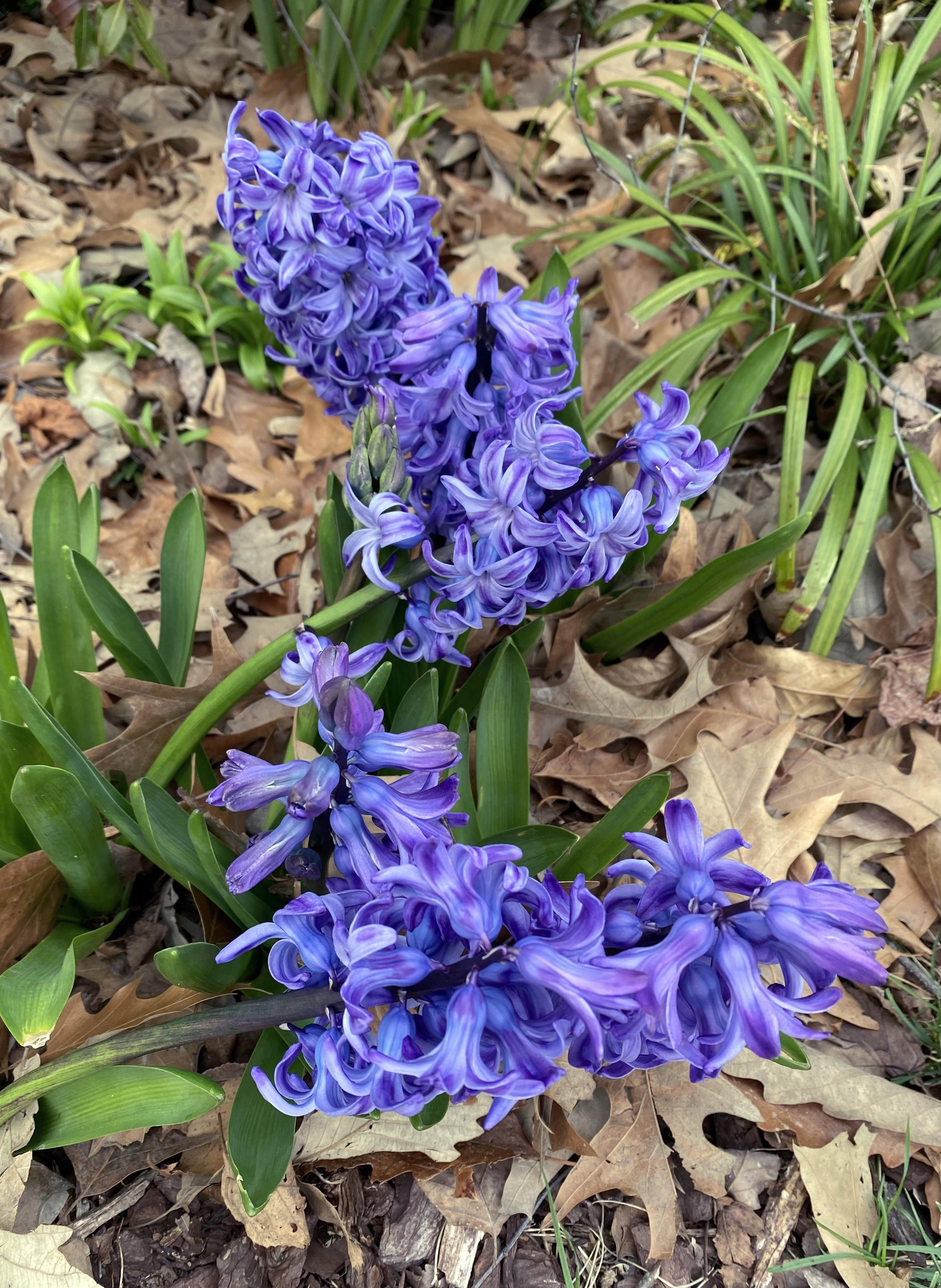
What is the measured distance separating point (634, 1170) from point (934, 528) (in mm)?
1877

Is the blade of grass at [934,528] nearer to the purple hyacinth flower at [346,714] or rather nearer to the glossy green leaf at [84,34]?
the purple hyacinth flower at [346,714]

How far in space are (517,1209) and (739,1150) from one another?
0.55 metres

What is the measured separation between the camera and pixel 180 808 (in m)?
1.65

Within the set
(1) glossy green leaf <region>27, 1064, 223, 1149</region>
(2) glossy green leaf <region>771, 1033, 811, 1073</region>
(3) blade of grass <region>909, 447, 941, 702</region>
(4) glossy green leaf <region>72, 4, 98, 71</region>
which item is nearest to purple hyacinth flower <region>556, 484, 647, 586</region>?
(2) glossy green leaf <region>771, 1033, 811, 1073</region>

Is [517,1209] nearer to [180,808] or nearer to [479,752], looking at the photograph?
[479,752]

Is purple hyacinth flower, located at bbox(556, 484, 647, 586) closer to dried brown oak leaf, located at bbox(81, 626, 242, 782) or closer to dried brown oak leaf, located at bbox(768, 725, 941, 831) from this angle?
dried brown oak leaf, located at bbox(81, 626, 242, 782)

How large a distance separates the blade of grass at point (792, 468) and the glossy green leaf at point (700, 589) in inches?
12.9

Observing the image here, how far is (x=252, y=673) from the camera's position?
1801 millimetres

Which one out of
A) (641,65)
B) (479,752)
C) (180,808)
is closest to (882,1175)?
(479,752)

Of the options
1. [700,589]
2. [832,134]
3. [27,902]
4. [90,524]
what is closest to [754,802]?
[700,589]

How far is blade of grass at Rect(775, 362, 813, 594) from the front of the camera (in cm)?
252

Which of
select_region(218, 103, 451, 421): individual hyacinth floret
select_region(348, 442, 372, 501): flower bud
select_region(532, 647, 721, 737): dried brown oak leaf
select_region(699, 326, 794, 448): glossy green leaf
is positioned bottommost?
select_region(532, 647, 721, 737): dried brown oak leaf

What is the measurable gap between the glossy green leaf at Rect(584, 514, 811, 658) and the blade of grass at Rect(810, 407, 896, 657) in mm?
427

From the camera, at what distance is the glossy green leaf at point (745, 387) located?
235 cm
